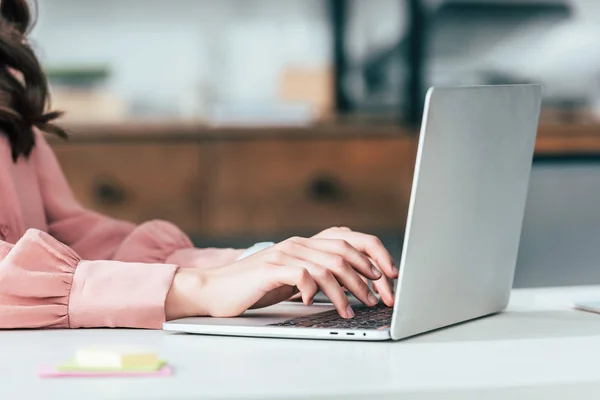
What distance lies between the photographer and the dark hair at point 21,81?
1.28m

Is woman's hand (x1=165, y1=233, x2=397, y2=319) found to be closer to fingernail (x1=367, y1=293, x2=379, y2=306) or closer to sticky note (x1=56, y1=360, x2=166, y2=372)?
fingernail (x1=367, y1=293, x2=379, y2=306)

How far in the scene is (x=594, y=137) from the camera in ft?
9.06

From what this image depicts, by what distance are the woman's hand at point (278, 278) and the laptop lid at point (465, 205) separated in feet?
0.22

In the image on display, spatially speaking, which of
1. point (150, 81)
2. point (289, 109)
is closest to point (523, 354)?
point (289, 109)

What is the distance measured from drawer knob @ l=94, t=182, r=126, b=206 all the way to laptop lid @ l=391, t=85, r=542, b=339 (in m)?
1.75

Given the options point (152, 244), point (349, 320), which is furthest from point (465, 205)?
point (152, 244)

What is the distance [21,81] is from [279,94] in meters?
1.67

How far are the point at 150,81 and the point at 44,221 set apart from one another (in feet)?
5.77

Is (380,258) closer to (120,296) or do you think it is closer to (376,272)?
(376,272)

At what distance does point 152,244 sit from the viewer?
3.91 ft

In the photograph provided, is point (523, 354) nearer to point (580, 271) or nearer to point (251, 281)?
point (251, 281)

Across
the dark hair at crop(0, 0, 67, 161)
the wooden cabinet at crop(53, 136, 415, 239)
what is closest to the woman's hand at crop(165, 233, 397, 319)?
the dark hair at crop(0, 0, 67, 161)

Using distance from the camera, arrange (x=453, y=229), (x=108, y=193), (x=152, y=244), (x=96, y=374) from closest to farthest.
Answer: (x=96, y=374), (x=453, y=229), (x=152, y=244), (x=108, y=193)

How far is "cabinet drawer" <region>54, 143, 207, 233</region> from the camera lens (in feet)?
8.46
